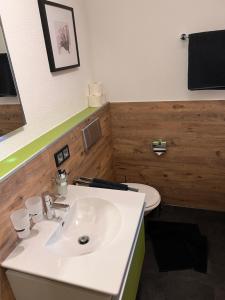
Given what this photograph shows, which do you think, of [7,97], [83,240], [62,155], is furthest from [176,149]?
[7,97]

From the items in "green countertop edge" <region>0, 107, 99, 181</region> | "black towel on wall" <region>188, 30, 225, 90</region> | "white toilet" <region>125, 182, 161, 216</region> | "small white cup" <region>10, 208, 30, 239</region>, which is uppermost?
"black towel on wall" <region>188, 30, 225, 90</region>

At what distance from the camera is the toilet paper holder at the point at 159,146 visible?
222 cm

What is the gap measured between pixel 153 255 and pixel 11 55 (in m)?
1.75

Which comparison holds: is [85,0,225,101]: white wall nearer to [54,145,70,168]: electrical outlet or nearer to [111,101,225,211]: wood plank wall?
[111,101,225,211]: wood plank wall

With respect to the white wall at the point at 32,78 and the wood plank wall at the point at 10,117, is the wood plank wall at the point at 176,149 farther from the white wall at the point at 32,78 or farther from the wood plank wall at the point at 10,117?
the wood plank wall at the point at 10,117

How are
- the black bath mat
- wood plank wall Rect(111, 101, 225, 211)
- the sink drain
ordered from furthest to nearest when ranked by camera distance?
wood plank wall Rect(111, 101, 225, 211)
the black bath mat
the sink drain

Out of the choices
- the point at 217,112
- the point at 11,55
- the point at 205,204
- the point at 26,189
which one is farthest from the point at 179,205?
the point at 11,55

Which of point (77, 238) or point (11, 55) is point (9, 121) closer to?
point (11, 55)

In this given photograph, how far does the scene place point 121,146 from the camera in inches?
93.2

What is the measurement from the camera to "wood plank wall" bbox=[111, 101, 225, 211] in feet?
6.77

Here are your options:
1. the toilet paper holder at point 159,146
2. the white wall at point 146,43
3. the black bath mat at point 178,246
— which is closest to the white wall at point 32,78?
the white wall at point 146,43

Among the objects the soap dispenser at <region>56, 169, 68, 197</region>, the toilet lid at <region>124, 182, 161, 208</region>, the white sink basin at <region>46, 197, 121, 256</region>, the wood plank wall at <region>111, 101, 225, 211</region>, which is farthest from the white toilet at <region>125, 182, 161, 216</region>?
the soap dispenser at <region>56, 169, 68, 197</region>

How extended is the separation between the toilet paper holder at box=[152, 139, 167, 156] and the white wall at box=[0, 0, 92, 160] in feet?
2.86

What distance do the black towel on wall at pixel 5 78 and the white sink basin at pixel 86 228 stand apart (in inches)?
27.5
